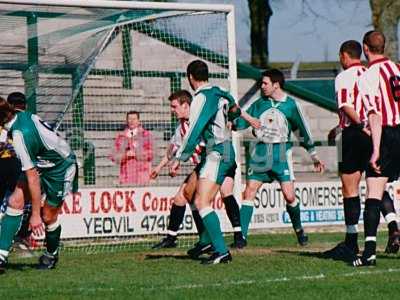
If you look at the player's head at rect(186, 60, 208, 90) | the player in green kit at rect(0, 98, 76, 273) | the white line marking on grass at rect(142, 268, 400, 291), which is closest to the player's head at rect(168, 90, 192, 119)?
the player's head at rect(186, 60, 208, 90)

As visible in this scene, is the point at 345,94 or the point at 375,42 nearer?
the point at 375,42

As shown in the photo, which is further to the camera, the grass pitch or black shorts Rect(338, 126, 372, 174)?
black shorts Rect(338, 126, 372, 174)

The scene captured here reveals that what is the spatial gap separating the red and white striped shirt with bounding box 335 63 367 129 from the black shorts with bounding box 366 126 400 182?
317 mm

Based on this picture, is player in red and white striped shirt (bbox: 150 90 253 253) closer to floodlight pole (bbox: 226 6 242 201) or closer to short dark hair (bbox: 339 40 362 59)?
floodlight pole (bbox: 226 6 242 201)

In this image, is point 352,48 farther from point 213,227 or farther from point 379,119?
point 213,227

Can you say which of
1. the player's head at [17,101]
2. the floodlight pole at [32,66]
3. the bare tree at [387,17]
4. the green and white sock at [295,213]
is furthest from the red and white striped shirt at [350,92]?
the bare tree at [387,17]

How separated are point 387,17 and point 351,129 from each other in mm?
15899

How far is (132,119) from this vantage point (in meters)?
17.8

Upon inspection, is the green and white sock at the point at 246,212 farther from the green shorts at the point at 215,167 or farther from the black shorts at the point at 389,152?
the black shorts at the point at 389,152

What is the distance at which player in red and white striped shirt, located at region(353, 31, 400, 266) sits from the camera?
38.5ft

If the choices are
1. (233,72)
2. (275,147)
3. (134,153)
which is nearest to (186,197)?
(275,147)

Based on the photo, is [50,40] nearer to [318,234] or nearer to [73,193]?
[73,193]

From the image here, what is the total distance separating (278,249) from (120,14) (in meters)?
4.62

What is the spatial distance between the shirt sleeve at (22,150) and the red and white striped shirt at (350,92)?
316 centimetres
